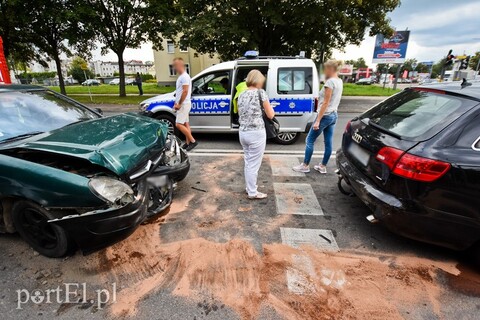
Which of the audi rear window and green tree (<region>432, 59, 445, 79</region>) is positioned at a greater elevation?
green tree (<region>432, 59, 445, 79</region>)

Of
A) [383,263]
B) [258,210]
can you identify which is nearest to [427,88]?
[383,263]

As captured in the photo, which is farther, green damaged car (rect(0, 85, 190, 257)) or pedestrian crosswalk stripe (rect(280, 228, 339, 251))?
pedestrian crosswalk stripe (rect(280, 228, 339, 251))

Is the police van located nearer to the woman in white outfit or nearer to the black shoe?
the black shoe

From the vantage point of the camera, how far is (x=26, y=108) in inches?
126

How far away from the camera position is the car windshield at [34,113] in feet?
9.50

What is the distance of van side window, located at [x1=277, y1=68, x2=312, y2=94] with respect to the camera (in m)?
6.00

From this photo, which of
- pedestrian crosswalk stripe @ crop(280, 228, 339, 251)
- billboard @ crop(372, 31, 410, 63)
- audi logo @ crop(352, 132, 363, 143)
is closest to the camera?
pedestrian crosswalk stripe @ crop(280, 228, 339, 251)

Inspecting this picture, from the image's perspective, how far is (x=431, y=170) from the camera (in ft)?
7.58

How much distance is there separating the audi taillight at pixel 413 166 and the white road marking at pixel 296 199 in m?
1.22

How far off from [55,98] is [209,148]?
315cm

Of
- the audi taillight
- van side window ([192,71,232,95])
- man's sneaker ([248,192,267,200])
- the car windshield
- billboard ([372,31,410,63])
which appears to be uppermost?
billboard ([372,31,410,63])

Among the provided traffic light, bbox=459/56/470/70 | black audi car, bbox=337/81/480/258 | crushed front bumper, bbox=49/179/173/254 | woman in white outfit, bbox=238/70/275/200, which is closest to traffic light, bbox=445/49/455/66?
traffic light, bbox=459/56/470/70

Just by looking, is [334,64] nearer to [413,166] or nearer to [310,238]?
[413,166]

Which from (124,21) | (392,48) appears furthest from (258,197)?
(392,48)
